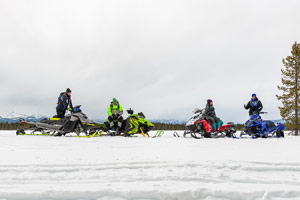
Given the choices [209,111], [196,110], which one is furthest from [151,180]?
[196,110]

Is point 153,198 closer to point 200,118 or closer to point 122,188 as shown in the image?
point 122,188

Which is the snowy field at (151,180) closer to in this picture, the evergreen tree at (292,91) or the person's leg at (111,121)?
the person's leg at (111,121)

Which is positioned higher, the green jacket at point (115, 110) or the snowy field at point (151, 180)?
the green jacket at point (115, 110)

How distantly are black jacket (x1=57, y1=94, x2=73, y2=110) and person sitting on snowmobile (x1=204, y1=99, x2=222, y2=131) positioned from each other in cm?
574

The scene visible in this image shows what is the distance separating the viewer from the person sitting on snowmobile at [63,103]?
9.16 metres

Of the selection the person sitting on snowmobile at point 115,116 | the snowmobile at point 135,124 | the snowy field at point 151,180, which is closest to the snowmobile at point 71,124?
the person sitting on snowmobile at point 115,116

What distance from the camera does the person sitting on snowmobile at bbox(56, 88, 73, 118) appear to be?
360 inches

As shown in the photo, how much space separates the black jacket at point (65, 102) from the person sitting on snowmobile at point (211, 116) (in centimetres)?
574

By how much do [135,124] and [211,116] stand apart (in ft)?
10.3

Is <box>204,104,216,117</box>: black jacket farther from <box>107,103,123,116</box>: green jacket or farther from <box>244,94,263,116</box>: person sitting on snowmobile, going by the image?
<box>107,103,123,116</box>: green jacket

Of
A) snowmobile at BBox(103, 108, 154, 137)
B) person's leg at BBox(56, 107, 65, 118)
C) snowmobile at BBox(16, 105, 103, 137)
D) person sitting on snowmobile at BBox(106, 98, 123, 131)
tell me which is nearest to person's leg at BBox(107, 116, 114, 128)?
person sitting on snowmobile at BBox(106, 98, 123, 131)

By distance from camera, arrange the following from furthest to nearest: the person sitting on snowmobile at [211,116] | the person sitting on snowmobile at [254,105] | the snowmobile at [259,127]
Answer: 1. the person sitting on snowmobile at [254,105]
2. the person sitting on snowmobile at [211,116]
3. the snowmobile at [259,127]

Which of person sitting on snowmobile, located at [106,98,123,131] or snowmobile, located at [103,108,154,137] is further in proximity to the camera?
person sitting on snowmobile, located at [106,98,123,131]

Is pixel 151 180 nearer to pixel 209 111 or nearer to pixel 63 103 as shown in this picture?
pixel 209 111
